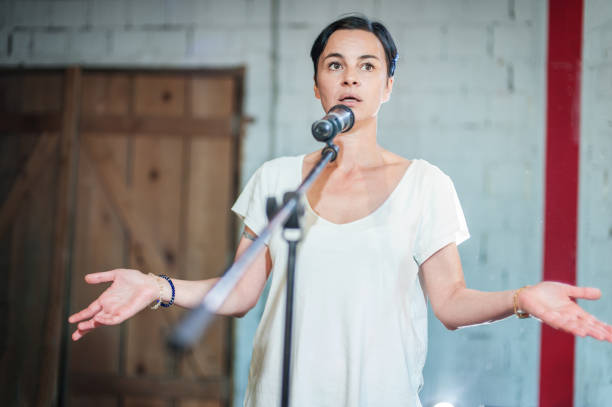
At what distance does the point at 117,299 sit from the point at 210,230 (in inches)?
54.1

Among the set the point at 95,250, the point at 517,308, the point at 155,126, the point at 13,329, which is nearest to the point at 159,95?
the point at 155,126

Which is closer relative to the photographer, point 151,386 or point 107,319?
point 107,319

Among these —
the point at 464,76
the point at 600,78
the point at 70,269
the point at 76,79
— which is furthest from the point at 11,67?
the point at 600,78

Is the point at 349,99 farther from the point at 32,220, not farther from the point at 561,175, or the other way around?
the point at 32,220

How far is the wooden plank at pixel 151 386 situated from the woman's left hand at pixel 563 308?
1.80 meters

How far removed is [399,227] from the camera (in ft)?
3.60

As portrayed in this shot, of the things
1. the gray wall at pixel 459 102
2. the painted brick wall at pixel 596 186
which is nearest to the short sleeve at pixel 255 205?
the gray wall at pixel 459 102

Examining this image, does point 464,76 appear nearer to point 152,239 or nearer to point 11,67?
point 152,239

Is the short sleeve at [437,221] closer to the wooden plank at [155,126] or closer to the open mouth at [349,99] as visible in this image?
the open mouth at [349,99]

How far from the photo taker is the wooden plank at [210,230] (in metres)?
2.35

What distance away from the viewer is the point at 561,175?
5.52 feet

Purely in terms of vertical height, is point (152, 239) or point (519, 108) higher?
point (519, 108)

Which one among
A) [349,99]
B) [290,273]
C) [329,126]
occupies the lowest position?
[290,273]

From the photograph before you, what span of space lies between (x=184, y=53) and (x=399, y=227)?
1.64 metres
